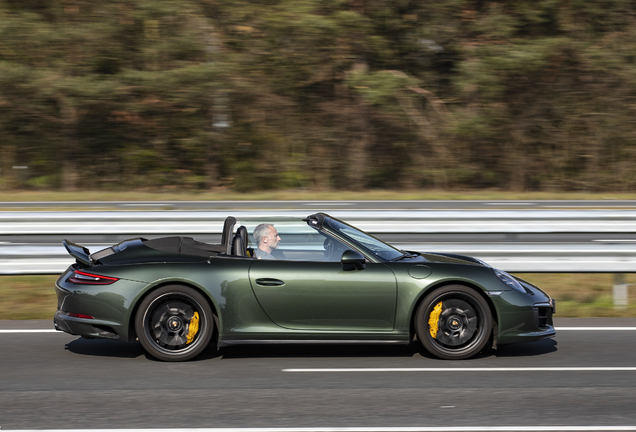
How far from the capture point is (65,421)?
173 inches

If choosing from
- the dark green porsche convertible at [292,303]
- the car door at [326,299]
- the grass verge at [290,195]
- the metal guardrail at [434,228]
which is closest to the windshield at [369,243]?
the dark green porsche convertible at [292,303]

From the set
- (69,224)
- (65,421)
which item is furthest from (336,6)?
(65,421)

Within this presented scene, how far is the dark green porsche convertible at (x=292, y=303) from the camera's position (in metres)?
5.73

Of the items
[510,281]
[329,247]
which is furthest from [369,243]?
[510,281]

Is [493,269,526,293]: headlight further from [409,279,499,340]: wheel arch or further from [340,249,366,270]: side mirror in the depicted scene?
[340,249,366,270]: side mirror

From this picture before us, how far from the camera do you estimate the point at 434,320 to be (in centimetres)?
584

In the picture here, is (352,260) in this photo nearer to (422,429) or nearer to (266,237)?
(266,237)

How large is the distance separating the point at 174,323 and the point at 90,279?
77 cm

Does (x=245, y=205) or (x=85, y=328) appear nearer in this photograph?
(x=85, y=328)

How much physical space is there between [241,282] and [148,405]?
135 centimetres

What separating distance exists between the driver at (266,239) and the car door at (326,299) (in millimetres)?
248

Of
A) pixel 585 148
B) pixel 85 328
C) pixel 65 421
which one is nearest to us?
pixel 65 421

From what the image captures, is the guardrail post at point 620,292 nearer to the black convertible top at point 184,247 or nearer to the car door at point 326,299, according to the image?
the car door at point 326,299

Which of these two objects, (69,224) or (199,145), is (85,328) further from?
(199,145)
